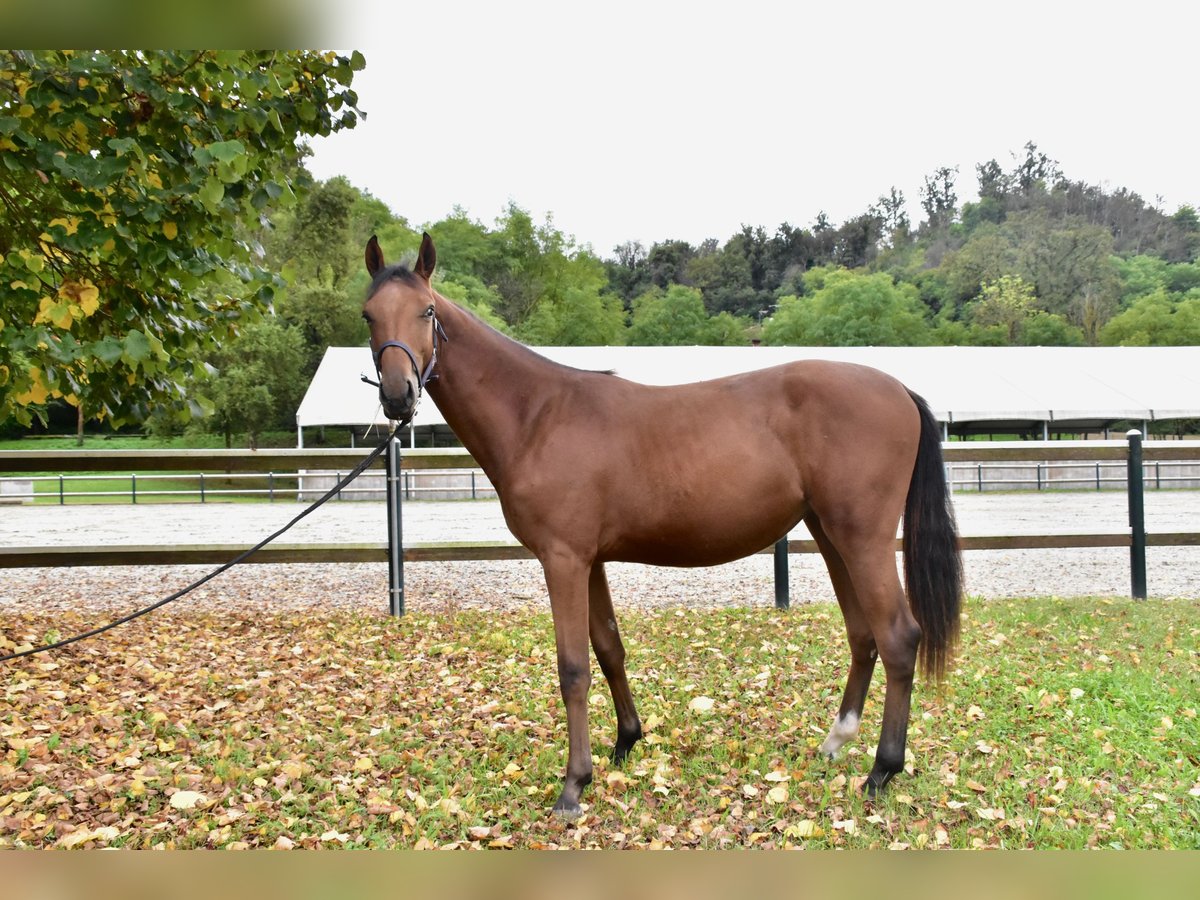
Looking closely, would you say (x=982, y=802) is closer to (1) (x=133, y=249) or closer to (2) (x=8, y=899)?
(2) (x=8, y=899)

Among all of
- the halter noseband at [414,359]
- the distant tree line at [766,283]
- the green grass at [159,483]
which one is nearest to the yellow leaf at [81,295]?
the halter noseband at [414,359]

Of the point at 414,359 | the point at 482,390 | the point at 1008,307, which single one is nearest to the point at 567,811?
the point at 482,390

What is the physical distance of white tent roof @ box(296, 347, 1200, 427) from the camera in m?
20.9

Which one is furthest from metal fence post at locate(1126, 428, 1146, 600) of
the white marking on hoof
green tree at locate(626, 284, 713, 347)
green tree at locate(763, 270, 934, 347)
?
green tree at locate(626, 284, 713, 347)

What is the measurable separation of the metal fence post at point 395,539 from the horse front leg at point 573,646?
3.72 metres

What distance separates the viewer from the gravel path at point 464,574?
7.58m

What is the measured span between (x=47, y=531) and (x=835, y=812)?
13.4m

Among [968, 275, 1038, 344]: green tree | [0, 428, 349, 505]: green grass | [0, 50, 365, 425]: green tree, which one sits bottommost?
[0, 428, 349, 505]: green grass

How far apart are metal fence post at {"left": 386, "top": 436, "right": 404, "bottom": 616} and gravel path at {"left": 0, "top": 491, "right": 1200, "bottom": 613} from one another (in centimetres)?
36

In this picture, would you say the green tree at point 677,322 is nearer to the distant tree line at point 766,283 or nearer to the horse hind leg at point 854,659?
the distant tree line at point 766,283

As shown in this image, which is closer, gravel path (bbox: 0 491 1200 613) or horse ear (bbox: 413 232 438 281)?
horse ear (bbox: 413 232 438 281)

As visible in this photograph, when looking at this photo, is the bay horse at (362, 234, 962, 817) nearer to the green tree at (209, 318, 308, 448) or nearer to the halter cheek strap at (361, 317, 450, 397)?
the halter cheek strap at (361, 317, 450, 397)

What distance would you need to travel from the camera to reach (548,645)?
5.70m
